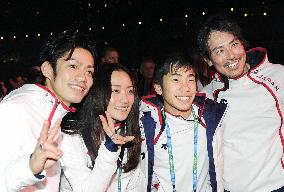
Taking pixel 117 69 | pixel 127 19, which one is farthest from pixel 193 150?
pixel 127 19

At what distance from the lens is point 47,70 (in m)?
2.99

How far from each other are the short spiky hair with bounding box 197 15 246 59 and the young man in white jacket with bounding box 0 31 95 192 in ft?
4.54

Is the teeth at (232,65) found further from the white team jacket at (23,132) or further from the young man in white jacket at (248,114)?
the white team jacket at (23,132)

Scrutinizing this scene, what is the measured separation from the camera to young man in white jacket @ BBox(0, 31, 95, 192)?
2.19 metres

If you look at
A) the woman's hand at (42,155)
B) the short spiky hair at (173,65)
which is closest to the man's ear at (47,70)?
the woman's hand at (42,155)

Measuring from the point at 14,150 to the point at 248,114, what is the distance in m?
2.23

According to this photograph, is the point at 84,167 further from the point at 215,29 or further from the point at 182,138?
the point at 215,29

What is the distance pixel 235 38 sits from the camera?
A: 3752mm

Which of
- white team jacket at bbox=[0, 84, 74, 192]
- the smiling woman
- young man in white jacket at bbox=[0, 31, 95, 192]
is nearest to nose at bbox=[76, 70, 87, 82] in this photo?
young man in white jacket at bbox=[0, 31, 95, 192]

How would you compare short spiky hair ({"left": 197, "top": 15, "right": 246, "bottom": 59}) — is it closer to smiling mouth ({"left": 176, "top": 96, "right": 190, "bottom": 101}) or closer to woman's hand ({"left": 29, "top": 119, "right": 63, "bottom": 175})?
smiling mouth ({"left": 176, "top": 96, "right": 190, "bottom": 101})

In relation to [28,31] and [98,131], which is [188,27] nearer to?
[28,31]

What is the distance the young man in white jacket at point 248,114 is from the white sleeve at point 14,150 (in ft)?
6.58

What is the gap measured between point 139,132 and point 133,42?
10.4 meters

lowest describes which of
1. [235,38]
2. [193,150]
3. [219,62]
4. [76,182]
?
[76,182]
